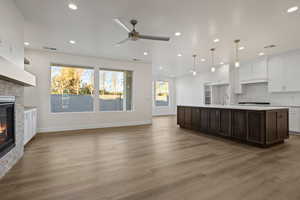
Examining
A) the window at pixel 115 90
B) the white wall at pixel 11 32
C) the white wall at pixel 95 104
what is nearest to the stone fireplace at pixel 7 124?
the white wall at pixel 11 32

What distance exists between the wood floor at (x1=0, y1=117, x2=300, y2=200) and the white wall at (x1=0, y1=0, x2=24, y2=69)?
1.93 m

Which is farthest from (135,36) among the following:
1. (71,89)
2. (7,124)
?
(71,89)

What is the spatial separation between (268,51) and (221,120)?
320cm

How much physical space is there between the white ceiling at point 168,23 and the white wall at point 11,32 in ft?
0.69

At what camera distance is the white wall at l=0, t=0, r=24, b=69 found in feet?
7.29

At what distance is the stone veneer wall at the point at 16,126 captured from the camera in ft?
7.48

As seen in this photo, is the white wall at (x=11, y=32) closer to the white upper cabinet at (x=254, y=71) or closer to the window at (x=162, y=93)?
the white upper cabinet at (x=254, y=71)

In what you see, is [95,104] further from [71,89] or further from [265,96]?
[265,96]

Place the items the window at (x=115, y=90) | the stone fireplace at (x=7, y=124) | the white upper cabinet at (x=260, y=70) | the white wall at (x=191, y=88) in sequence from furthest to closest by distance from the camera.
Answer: the white wall at (x=191, y=88), the window at (x=115, y=90), the white upper cabinet at (x=260, y=70), the stone fireplace at (x=7, y=124)

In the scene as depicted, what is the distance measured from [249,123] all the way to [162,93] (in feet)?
23.8

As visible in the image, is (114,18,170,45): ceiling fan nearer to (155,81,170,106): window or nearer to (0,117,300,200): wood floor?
(0,117,300,200): wood floor

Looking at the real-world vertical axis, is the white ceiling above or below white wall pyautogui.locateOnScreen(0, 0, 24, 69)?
above

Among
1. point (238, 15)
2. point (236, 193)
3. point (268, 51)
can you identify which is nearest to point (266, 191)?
point (236, 193)

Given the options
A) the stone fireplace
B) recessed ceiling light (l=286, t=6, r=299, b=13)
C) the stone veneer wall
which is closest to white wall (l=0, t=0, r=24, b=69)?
the stone veneer wall
